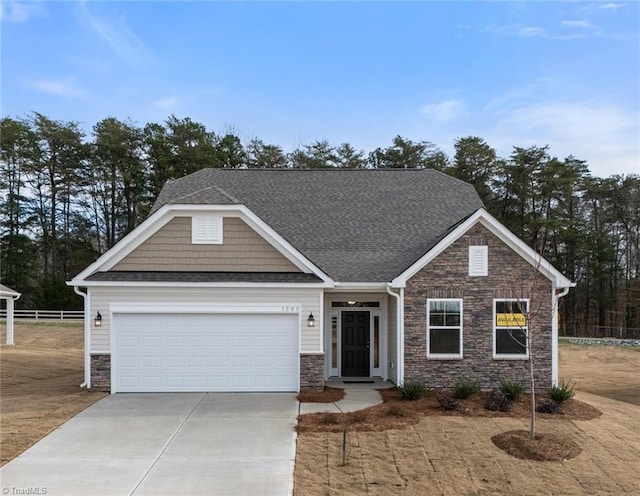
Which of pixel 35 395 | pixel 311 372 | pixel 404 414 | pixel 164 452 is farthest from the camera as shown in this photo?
pixel 311 372

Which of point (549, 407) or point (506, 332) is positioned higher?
point (506, 332)

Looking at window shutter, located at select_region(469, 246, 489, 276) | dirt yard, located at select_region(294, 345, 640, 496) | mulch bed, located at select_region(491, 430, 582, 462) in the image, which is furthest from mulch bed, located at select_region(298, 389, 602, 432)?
window shutter, located at select_region(469, 246, 489, 276)

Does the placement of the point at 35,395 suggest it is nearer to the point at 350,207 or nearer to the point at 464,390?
the point at 464,390

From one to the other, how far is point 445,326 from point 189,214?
707cm

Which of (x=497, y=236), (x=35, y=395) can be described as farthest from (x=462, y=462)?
(x=35, y=395)

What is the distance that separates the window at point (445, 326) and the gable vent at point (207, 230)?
18.5 feet

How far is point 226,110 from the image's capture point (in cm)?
4756

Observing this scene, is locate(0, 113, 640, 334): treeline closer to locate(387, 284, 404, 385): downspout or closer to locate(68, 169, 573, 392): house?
locate(68, 169, 573, 392): house

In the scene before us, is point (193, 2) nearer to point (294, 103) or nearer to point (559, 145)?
point (294, 103)

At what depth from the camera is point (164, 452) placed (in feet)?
26.1

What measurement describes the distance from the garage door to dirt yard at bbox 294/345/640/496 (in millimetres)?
3775

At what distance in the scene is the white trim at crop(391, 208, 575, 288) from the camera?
40.7ft

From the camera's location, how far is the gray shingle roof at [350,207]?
14.1 meters

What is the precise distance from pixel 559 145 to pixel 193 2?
3532 centimetres
